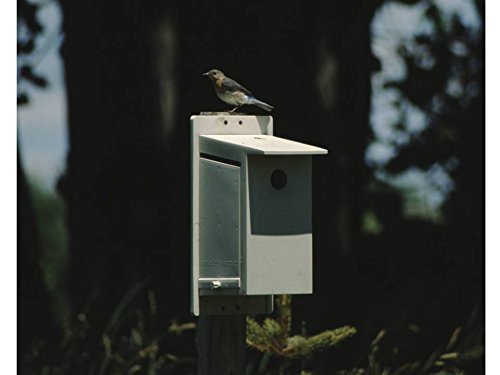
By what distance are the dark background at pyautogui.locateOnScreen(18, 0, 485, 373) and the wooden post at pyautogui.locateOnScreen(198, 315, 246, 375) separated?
7.74ft

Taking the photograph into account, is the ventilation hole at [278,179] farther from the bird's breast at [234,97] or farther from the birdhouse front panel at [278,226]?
the bird's breast at [234,97]

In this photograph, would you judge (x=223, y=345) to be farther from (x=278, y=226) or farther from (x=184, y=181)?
(x=184, y=181)

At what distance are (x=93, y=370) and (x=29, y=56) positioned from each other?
209 cm

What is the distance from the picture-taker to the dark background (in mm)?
7836

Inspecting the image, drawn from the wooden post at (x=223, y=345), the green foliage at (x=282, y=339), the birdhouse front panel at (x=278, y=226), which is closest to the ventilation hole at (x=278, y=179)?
the birdhouse front panel at (x=278, y=226)

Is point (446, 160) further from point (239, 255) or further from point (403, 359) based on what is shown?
point (239, 255)

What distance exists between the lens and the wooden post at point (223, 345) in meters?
5.21

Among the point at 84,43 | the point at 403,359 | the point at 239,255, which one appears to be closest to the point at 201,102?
the point at 84,43

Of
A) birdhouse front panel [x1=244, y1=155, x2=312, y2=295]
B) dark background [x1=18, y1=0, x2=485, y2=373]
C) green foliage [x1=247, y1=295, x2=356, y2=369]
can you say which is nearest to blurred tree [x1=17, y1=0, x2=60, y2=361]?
dark background [x1=18, y1=0, x2=485, y2=373]

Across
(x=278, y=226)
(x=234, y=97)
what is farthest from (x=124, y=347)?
(x=278, y=226)

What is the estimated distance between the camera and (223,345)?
205 inches

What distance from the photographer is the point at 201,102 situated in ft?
26.3

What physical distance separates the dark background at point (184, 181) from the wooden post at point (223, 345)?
7.74 ft

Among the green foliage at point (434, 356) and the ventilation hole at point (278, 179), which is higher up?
the ventilation hole at point (278, 179)
